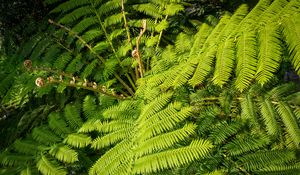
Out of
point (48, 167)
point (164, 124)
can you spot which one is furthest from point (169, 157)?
point (48, 167)

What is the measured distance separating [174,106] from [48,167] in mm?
855

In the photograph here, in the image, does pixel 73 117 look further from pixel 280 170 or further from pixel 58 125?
pixel 280 170

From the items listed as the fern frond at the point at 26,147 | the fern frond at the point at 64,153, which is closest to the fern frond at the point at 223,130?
the fern frond at the point at 64,153

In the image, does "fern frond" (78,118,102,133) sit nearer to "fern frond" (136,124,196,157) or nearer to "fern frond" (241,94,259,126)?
"fern frond" (136,124,196,157)

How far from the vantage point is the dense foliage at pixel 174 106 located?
6.01 ft

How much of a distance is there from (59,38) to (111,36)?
20.9 inches

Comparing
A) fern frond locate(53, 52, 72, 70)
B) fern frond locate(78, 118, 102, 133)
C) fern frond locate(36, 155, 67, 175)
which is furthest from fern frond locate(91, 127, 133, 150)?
fern frond locate(53, 52, 72, 70)

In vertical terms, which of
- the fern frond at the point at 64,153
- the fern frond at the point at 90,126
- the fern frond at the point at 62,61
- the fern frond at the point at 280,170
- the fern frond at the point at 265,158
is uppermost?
the fern frond at the point at 62,61

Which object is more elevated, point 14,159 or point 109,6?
point 109,6

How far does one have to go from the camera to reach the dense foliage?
6.01ft

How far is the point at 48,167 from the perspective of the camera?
2160mm

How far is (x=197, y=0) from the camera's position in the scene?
13.3ft

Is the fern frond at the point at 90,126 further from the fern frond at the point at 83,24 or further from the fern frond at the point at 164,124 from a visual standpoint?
the fern frond at the point at 83,24

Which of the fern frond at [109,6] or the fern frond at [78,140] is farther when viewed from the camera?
the fern frond at [109,6]
